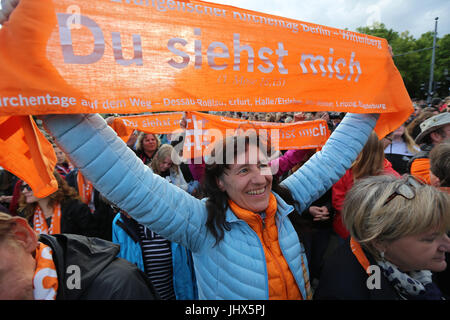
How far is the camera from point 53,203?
2.76 metres

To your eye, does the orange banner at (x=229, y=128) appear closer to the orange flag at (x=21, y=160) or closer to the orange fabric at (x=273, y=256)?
the orange fabric at (x=273, y=256)

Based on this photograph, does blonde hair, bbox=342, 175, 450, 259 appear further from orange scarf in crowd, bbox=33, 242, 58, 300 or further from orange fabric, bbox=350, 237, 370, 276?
orange scarf in crowd, bbox=33, 242, 58, 300

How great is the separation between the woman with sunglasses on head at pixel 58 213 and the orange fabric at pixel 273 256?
77.4 inches

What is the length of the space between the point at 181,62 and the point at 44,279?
3.74 feet

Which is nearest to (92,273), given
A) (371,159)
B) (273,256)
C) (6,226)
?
(6,226)

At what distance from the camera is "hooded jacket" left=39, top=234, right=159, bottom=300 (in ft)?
3.47

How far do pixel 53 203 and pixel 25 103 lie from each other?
2.15m

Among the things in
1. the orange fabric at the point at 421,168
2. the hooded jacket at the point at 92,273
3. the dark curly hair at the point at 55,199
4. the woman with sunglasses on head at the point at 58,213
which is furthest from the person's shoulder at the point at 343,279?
the dark curly hair at the point at 55,199

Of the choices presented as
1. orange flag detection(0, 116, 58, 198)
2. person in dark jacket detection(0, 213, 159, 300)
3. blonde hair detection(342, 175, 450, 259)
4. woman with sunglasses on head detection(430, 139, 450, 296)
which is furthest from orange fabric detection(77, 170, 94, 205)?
woman with sunglasses on head detection(430, 139, 450, 296)

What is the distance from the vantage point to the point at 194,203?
1.52m

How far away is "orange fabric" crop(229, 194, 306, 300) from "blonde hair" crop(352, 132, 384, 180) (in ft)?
4.32

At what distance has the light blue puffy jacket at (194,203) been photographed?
114cm
